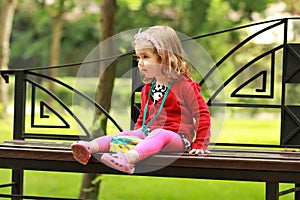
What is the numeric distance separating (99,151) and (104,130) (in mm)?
1889

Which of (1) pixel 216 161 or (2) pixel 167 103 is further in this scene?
(2) pixel 167 103

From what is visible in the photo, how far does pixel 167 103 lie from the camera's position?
368cm

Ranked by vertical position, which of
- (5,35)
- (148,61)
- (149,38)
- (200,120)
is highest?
(5,35)

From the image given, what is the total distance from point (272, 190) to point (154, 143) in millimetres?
609

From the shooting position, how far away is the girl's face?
3.65 meters

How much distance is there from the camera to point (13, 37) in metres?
18.4

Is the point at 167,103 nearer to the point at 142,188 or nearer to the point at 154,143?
the point at 154,143

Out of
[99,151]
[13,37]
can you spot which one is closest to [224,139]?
[99,151]

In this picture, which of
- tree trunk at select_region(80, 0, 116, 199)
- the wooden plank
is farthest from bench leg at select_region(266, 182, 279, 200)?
tree trunk at select_region(80, 0, 116, 199)

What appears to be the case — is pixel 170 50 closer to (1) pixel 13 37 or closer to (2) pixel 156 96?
(2) pixel 156 96

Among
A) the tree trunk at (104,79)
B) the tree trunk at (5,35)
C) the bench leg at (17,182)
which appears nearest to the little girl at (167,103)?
the bench leg at (17,182)

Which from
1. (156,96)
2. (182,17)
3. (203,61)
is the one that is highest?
(182,17)

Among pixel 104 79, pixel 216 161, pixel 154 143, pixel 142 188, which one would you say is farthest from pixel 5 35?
pixel 216 161

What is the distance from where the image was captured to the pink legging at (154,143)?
133 inches
